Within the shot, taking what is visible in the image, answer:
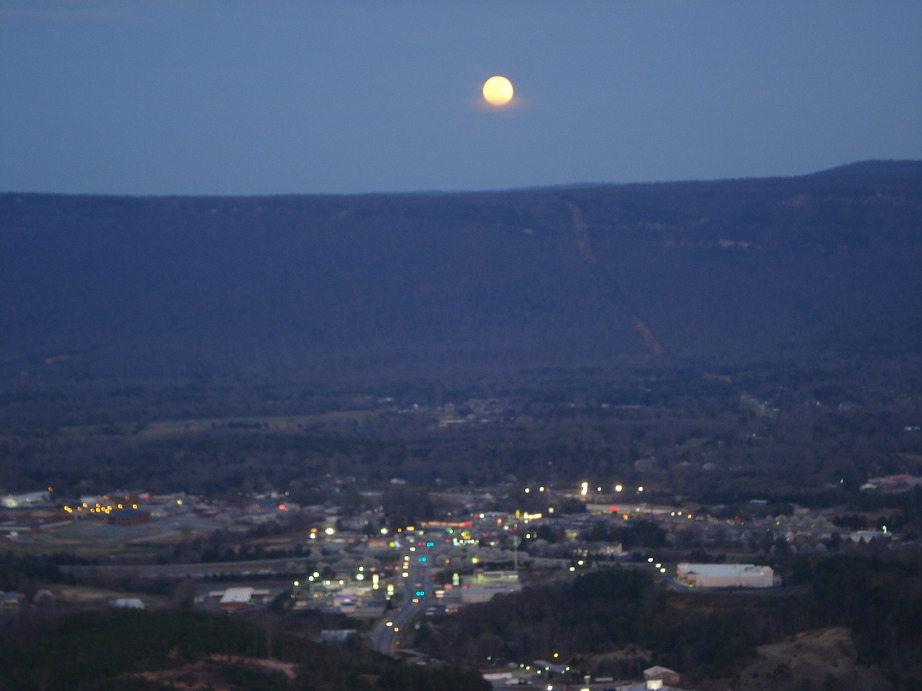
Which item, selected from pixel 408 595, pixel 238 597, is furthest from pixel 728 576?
pixel 238 597

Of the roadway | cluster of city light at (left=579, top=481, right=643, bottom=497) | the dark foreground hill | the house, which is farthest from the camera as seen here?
the dark foreground hill

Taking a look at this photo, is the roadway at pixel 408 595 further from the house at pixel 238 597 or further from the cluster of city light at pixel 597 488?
the cluster of city light at pixel 597 488

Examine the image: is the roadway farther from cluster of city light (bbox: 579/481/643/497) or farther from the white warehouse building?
cluster of city light (bbox: 579/481/643/497)

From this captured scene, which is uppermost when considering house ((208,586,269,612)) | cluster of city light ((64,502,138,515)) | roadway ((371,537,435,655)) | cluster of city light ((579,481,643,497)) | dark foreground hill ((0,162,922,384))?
dark foreground hill ((0,162,922,384))

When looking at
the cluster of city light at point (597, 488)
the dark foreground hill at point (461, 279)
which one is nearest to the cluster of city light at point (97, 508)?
the cluster of city light at point (597, 488)

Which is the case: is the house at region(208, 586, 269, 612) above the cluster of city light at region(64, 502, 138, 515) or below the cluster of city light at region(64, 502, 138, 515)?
below

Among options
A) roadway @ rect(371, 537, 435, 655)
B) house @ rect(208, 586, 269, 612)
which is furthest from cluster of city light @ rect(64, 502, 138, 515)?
house @ rect(208, 586, 269, 612)
